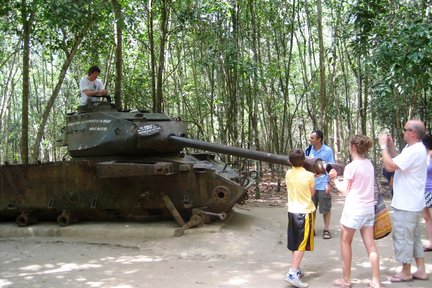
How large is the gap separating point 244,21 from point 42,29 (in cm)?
608

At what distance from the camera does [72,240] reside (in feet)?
23.9

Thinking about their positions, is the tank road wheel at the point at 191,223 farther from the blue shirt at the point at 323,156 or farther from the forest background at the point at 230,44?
the forest background at the point at 230,44

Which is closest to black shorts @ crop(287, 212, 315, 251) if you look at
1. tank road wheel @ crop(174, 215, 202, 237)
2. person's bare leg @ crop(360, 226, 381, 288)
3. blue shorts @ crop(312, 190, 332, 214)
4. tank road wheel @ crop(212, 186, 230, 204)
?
person's bare leg @ crop(360, 226, 381, 288)

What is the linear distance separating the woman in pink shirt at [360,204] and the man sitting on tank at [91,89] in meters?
4.93

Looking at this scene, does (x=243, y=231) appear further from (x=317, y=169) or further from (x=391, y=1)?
(x=391, y=1)

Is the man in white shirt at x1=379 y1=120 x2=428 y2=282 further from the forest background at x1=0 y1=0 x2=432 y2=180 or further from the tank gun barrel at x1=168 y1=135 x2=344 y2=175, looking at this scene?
the forest background at x1=0 y1=0 x2=432 y2=180

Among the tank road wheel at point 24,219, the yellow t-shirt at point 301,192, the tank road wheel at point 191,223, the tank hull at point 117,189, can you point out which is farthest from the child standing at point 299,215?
the tank road wheel at point 24,219

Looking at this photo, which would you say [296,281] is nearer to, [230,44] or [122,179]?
[122,179]

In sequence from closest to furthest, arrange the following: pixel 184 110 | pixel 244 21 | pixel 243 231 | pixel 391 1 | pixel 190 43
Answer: pixel 243 231 < pixel 391 1 < pixel 244 21 < pixel 190 43 < pixel 184 110

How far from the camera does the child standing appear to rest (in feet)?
15.7

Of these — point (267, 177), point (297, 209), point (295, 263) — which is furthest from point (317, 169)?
point (267, 177)

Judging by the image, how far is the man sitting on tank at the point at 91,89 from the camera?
7.98 meters

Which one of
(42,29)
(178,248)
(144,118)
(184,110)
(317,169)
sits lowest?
(178,248)

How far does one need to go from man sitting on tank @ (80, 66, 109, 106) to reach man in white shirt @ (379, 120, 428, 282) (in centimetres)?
509
